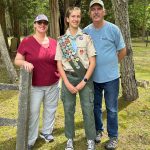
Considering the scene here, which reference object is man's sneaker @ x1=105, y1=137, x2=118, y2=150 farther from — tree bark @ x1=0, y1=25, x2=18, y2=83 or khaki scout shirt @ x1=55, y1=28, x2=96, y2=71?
tree bark @ x1=0, y1=25, x2=18, y2=83

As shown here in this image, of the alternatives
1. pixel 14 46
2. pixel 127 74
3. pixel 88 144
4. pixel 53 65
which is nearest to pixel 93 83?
pixel 53 65

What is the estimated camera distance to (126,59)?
25.1 ft

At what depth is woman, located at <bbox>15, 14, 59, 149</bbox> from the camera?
15.8ft

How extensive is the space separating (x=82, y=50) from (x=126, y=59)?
10.5ft

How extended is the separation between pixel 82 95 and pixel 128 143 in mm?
1489

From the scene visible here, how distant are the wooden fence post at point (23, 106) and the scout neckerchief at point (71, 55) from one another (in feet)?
1.96

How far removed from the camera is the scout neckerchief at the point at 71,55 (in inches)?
183

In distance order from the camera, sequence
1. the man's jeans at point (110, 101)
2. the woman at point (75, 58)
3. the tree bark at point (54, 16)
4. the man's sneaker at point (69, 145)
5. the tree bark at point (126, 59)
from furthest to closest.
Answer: the tree bark at point (54, 16)
the tree bark at point (126, 59)
the man's sneaker at point (69, 145)
the man's jeans at point (110, 101)
the woman at point (75, 58)

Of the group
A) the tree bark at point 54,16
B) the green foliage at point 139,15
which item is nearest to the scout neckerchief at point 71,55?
the tree bark at point 54,16

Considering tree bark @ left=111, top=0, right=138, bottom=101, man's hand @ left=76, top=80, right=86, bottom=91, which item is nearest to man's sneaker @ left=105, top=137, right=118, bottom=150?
man's hand @ left=76, top=80, right=86, bottom=91

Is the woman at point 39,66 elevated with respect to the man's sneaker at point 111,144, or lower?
elevated

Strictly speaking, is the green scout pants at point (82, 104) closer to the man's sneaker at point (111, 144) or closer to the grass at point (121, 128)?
the man's sneaker at point (111, 144)

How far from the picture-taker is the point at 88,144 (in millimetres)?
5199

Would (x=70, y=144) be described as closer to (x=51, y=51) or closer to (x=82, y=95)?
(x=82, y=95)
